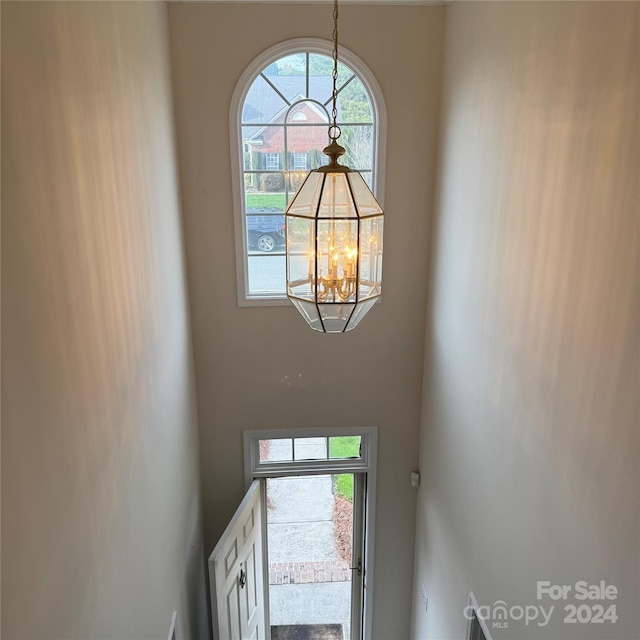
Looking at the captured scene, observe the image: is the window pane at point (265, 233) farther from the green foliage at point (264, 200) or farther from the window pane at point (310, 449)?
the window pane at point (310, 449)

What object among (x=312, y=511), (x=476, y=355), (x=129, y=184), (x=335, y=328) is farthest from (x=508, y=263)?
(x=312, y=511)

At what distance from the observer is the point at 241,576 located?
3.99 meters

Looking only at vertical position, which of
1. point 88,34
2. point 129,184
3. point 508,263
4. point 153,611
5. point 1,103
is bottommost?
point 153,611

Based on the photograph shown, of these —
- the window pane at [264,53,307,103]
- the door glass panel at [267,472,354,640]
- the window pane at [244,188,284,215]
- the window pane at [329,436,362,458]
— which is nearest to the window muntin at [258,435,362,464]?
the window pane at [329,436,362,458]

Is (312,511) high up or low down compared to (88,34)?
down

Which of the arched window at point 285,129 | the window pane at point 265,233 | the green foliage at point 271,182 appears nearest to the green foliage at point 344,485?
the arched window at point 285,129

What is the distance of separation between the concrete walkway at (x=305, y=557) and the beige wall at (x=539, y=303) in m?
1.64

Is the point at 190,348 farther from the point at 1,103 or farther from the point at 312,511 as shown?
the point at 1,103

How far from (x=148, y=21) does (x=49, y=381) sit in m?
2.06

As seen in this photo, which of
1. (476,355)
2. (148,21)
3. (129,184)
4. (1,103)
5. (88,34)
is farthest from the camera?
(476,355)

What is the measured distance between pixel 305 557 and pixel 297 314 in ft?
8.38

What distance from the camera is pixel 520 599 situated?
2498 millimetres

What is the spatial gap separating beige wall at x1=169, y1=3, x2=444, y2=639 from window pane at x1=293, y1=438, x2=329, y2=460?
307 millimetres

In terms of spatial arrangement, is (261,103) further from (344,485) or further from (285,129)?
(344,485)
